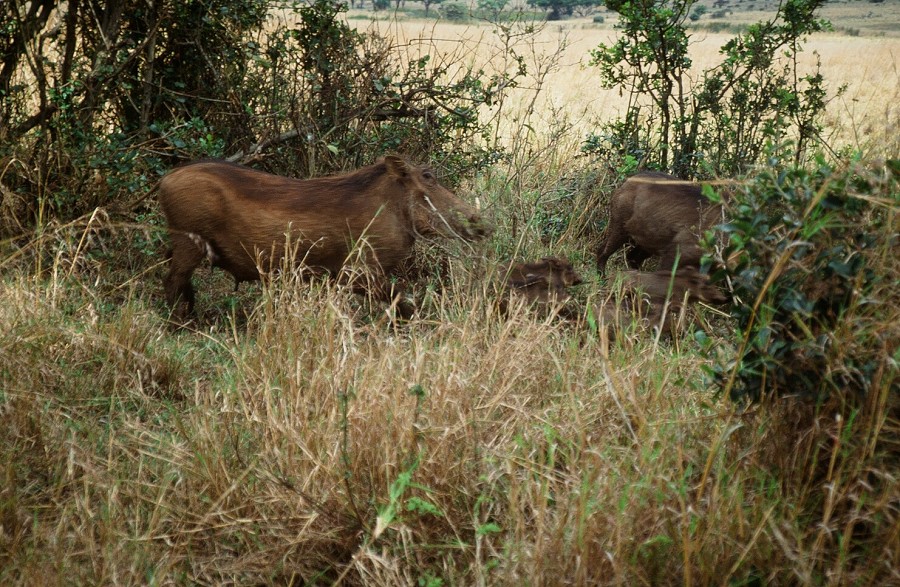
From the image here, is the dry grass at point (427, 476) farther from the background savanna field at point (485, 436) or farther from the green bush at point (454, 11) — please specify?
the green bush at point (454, 11)

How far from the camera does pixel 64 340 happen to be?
411 cm

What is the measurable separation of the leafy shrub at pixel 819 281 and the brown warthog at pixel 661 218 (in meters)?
2.94

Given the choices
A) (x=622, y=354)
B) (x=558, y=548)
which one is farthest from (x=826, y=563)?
(x=622, y=354)

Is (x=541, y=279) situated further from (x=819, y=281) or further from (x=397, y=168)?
(x=819, y=281)

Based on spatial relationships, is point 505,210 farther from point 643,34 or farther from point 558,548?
point 558,548

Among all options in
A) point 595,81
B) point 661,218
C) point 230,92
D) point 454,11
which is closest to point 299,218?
point 230,92

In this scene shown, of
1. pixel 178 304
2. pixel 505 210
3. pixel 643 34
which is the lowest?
pixel 178 304

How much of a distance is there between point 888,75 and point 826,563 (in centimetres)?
1473

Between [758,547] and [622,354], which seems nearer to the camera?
[758,547]

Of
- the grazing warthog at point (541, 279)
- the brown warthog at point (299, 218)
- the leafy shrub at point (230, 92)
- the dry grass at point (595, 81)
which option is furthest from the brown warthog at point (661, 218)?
the dry grass at point (595, 81)

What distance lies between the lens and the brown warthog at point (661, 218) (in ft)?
19.3

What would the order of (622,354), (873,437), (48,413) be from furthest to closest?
(622,354) → (48,413) → (873,437)

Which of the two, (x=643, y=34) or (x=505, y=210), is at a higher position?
(x=643, y=34)

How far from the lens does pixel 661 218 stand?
20.0ft
